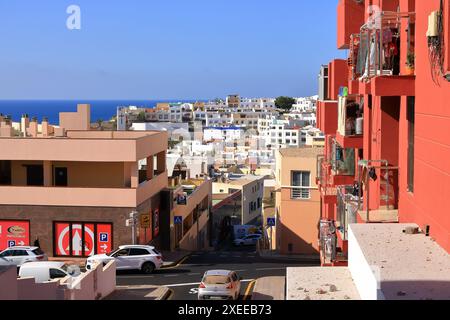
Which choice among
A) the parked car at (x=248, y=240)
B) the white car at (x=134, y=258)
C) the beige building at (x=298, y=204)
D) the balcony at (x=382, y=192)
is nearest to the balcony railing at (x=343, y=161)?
the balcony at (x=382, y=192)

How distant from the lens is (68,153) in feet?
111

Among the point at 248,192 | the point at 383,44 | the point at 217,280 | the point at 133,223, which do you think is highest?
the point at 383,44

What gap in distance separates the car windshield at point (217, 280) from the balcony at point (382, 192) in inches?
358

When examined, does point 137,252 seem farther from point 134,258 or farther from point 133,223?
point 133,223

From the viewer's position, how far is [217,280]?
23.7 m

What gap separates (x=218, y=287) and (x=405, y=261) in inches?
547

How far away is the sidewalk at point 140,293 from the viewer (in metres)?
24.1

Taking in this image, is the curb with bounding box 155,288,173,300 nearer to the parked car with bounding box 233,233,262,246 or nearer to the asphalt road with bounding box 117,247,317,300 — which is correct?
the asphalt road with bounding box 117,247,317,300

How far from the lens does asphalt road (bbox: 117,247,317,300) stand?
26527 millimetres

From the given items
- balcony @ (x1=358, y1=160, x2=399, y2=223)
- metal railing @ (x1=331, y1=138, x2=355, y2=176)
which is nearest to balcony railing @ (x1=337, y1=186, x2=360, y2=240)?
metal railing @ (x1=331, y1=138, x2=355, y2=176)

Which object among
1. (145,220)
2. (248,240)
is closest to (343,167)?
(145,220)

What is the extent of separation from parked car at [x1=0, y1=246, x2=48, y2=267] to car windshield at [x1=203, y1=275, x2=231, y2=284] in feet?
31.1

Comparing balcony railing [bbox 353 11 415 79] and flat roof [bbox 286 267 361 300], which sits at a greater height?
balcony railing [bbox 353 11 415 79]
